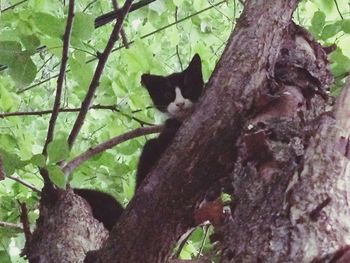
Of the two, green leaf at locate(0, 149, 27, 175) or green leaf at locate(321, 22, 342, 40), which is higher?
green leaf at locate(0, 149, 27, 175)

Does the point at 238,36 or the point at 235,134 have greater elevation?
the point at 238,36

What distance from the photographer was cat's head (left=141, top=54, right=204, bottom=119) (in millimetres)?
2576

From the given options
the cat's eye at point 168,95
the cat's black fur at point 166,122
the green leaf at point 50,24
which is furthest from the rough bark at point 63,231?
the cat's eye at point 168,95

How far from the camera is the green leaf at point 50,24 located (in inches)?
64.2

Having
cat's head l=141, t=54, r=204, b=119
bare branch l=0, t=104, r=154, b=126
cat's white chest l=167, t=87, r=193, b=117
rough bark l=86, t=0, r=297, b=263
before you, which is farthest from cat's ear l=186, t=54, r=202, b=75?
rough bark l=86, t=0, r=297, b=263

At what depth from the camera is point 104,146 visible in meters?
1.90

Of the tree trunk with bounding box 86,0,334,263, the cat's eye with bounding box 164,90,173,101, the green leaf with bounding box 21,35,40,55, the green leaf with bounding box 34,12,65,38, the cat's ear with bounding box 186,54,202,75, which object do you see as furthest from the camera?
the cat's eye with bounding box 164,90,173,101

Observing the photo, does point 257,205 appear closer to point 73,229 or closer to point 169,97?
point 73,229

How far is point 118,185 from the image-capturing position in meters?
2.31

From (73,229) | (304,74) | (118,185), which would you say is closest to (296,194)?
(304,74)

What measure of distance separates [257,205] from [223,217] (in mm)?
87

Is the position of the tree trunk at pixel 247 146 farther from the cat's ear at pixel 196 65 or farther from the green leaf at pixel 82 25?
the cat's ear at pixel 196 65

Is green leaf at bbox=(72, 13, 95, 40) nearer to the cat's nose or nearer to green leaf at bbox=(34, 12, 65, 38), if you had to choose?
green leaf at bbox=(34, 12, 65, 38)

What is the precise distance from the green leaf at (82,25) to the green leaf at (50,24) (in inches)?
1.9
